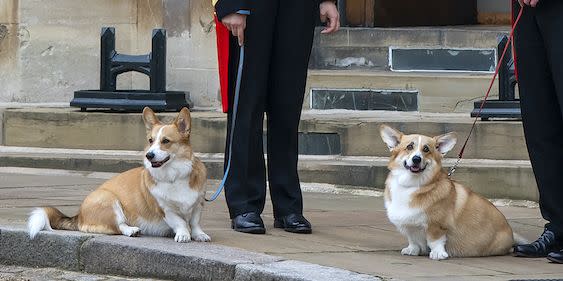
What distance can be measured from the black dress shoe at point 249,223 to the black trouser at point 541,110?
148 cm

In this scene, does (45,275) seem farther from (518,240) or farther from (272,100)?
(518,240)

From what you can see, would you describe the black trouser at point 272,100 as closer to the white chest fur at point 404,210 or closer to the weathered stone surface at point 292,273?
the white chest fur at point 404,210

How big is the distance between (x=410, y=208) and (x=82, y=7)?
18.4 feet

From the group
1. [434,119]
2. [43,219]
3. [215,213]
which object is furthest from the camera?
[434,119]

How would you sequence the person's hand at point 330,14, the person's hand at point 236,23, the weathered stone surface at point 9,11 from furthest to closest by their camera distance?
the weathered stone surface at point 9,11 < the person's hand at point 330,14 < the person's hand at point 236,23

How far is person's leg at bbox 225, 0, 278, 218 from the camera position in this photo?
689cm

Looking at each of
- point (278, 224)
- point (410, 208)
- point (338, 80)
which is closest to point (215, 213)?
point (278, 224)

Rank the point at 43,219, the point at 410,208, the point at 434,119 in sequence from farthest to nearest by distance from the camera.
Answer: the point at 434,119 → the point at 43,219 → the point at 410,208

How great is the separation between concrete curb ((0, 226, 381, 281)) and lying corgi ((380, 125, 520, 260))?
719 millimetres

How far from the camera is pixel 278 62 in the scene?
7.00 m

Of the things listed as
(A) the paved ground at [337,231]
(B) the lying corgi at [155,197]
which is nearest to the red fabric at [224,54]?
Answer: (B) the lying corgi at [155,197]

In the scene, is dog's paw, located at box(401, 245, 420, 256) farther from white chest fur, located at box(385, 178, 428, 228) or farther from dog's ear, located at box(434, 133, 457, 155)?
dog's ear, located at box(434, 133, 457, 155)

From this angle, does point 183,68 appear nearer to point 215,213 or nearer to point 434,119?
point 434,119

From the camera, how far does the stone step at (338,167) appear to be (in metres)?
8.55
